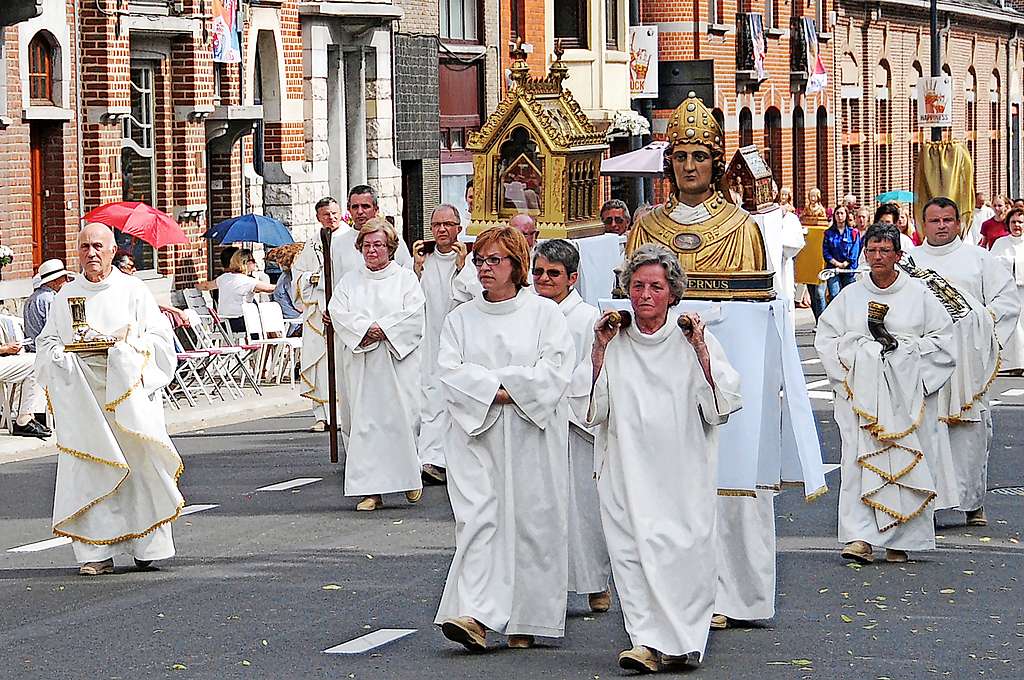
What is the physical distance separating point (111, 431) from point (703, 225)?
347cm

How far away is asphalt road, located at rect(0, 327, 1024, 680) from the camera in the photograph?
30.0 ft

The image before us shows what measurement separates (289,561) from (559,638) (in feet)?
8.88

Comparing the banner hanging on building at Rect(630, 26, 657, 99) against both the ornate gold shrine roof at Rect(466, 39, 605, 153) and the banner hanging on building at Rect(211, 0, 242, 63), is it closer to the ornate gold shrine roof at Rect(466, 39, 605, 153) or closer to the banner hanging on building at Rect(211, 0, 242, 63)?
the banner hanging on building at Rect(211, 0, 242, 63)

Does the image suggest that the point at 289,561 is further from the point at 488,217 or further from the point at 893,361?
the point at 488,217

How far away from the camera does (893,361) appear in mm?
11688

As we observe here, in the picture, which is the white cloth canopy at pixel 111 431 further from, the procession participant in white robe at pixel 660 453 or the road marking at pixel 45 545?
the procession participant in white robe at pixel 660 453

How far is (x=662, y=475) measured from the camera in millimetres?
8898

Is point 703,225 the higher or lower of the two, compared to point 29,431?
higher

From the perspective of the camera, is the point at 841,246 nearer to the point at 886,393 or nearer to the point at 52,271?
the point at 52,271

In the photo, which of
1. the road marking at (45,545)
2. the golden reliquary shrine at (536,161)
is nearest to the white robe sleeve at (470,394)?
the road marking at (45,545)

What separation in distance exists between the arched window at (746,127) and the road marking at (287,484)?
30.2m

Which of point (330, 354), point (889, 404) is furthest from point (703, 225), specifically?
point (330, 354)

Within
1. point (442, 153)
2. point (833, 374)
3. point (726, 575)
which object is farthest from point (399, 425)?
point (442, 153)

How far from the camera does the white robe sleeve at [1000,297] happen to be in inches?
515
